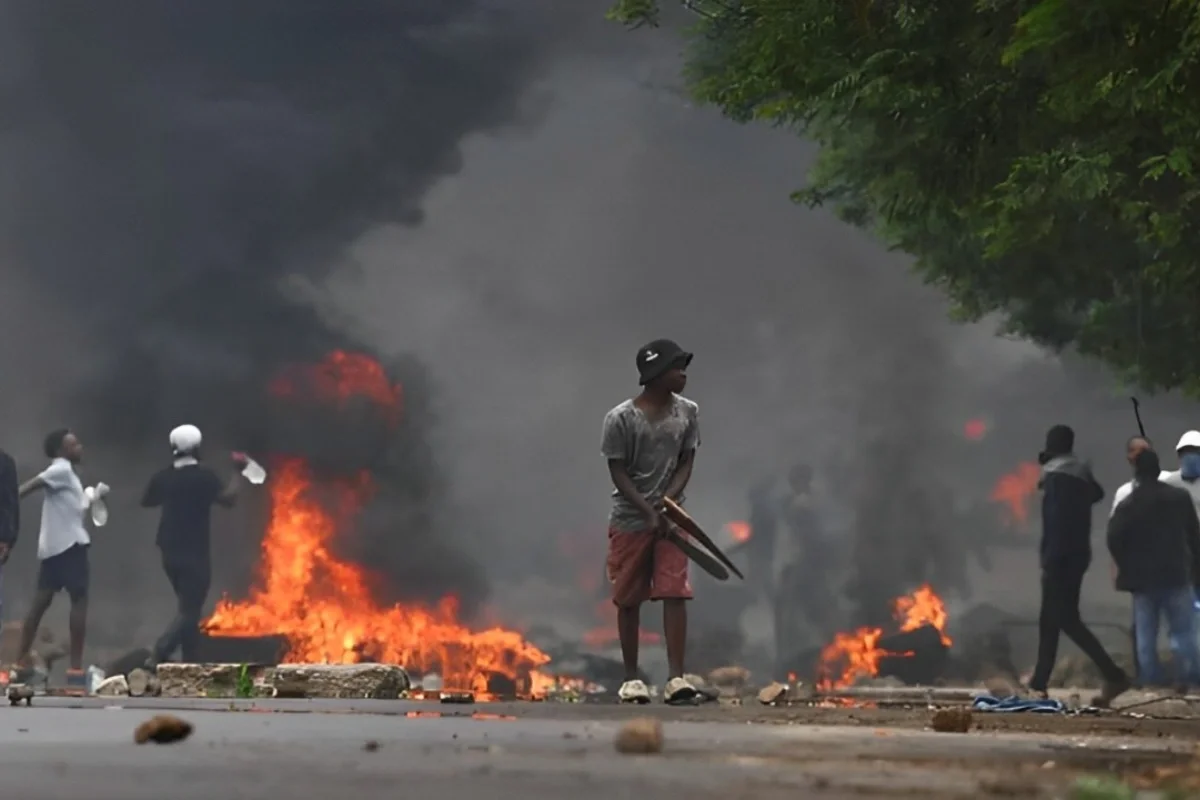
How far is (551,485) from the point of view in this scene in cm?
1944

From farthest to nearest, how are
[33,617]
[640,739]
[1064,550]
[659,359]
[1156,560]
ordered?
1. [33,617]
2. [1064,550]
3. [1156,560]
4. [659,359]
5. [640,739]

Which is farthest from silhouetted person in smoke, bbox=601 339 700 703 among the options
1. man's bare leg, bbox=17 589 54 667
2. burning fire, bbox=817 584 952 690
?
burning fire, bbox=817 584 952 690

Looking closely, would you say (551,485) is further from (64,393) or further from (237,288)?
(64,393)

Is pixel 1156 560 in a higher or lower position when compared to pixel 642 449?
lower

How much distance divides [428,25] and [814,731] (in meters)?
16.6

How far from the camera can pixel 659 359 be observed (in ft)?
26.8

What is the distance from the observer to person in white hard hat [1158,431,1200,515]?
40.0ft

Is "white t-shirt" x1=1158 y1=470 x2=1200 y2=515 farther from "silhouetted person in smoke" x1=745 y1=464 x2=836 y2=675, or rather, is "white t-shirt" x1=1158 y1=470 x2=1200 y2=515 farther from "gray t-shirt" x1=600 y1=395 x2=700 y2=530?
"silhouetted person in smoke" x1=745 y1=464 x2=836 y2=675

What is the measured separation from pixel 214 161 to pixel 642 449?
45.6 feet

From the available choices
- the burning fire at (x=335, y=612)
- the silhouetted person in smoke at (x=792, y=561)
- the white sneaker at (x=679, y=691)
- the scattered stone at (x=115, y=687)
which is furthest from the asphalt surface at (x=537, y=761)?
the silhouetted person in smoke at (x=792, y=561)

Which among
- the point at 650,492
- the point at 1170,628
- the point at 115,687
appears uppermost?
the point at 650,492

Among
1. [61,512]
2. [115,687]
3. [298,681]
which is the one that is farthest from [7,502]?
[298,681]

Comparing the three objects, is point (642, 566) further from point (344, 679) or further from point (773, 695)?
point (344, 679)

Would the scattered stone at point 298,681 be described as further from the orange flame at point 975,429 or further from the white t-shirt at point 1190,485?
the orange flame at point 975,429
